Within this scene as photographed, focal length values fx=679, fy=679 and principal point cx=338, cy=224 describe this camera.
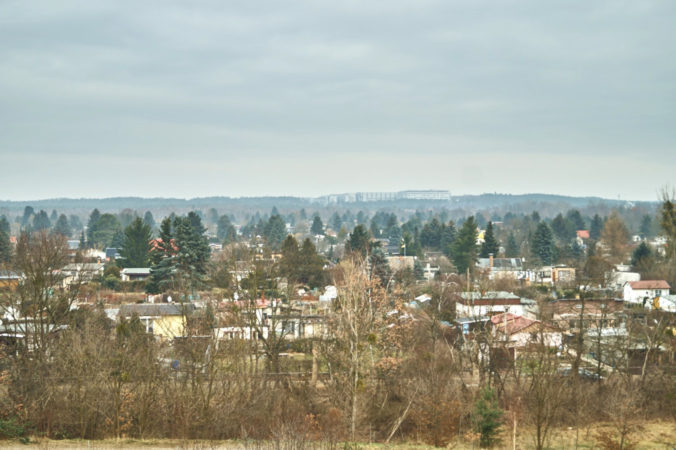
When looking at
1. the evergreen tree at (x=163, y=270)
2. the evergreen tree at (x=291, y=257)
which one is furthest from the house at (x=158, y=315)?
the evergreen tree at (x=291, y=257)

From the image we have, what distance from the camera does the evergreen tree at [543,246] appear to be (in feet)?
211

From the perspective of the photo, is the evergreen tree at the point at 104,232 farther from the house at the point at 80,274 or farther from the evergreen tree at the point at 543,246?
the house at the point at 80,274

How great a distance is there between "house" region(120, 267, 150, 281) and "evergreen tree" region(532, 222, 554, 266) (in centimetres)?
3561

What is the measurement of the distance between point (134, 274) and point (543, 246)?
123 feet

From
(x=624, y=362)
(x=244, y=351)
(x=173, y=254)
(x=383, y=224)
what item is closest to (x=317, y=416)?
(x=244, y=351)

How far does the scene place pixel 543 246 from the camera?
64.6m

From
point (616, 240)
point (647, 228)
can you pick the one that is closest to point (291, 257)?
point (616, 240)

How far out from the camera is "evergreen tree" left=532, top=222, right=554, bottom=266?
64.4 metres

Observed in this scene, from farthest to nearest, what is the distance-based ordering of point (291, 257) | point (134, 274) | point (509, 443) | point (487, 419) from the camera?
point (134, 274)
point (291, 257)
point (509, 443)
point (487, 419)

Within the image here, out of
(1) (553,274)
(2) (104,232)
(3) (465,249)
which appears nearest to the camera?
(1) (553,274)

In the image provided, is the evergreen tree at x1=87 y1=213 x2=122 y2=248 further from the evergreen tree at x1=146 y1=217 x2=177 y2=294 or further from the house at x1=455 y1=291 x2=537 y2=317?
the house at x1=455 y1=291 x2=537 y2=317

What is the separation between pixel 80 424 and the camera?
1684 cm

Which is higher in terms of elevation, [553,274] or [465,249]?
[465,249]

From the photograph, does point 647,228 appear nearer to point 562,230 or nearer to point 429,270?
point 562,230
